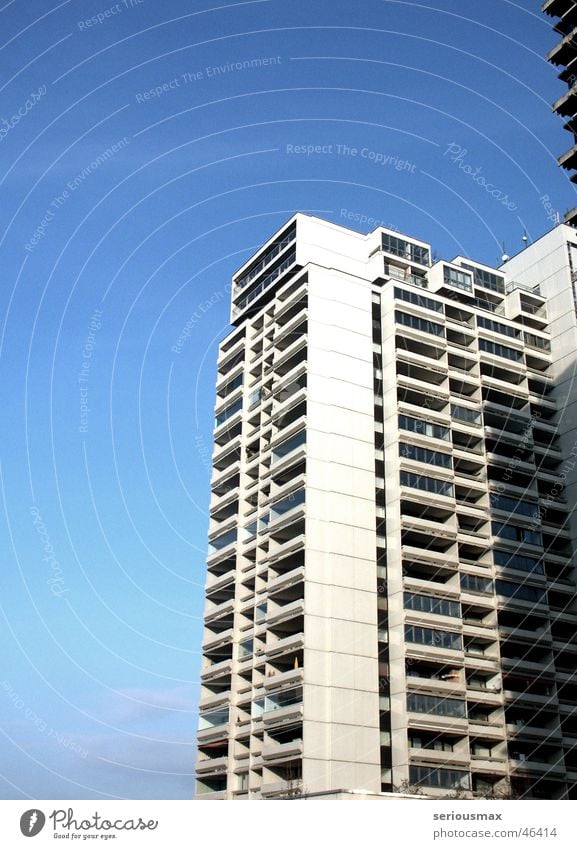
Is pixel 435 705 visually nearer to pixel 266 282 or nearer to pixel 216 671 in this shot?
pixel 216 671

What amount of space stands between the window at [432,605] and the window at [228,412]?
106ft

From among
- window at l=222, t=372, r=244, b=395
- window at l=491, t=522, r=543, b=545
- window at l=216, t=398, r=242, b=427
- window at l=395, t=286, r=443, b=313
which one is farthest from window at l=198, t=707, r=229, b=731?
window at l=395, t=286, r=443, b=313

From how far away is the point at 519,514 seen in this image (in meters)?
86.4

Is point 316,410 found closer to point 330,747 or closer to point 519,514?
point 519,514

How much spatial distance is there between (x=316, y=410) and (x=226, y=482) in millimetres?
18365

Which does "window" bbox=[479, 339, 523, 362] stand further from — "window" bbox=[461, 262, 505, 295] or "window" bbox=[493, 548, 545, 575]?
"window" bbox=[493, 548, 545, 575]

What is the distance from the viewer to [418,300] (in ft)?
299

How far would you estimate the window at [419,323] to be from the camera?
88812 mm

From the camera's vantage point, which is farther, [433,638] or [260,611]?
[260,611]

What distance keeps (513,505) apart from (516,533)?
291 centimetres

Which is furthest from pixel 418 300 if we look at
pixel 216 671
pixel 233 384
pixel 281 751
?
pixel 281 751

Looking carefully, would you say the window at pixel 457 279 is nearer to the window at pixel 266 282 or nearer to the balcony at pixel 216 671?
the window at pixel 266 282
